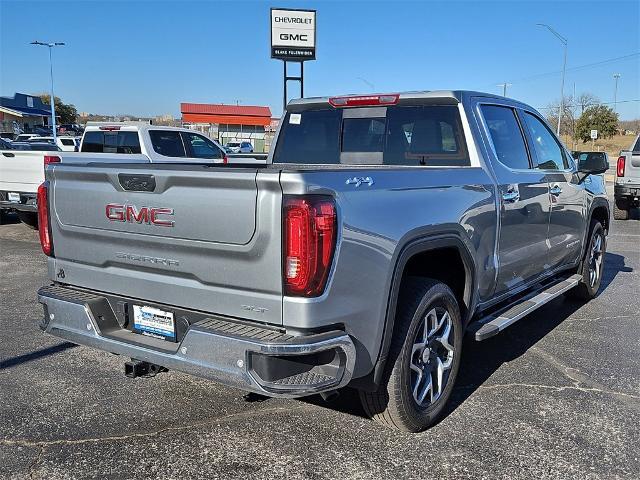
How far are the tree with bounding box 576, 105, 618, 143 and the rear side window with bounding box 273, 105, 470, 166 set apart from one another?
203ft

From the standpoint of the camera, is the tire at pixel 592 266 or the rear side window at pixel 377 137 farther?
the tire at pixel 592 266

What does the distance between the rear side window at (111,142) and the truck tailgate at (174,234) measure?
836cm

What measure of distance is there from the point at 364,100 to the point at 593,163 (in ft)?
8.11

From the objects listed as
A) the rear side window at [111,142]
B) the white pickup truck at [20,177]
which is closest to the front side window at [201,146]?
the rear side window at [111,142]

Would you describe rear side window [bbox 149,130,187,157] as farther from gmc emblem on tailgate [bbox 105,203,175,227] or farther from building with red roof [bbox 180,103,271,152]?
building with red roof [bbox 180,103,271,152]

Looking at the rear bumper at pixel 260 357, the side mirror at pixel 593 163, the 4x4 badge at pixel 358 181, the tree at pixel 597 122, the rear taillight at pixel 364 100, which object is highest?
the tree at pixel 597 122

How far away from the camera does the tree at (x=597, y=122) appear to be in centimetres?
6141

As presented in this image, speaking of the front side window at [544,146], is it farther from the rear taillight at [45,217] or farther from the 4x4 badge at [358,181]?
the rear taillight at [45,217]

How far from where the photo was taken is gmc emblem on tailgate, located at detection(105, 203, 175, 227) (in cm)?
308

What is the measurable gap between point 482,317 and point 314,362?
1.95 metres

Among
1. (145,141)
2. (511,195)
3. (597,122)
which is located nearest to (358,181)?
(511,195)

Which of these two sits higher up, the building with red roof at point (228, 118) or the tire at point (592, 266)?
the building with red roof at point (228, 118)

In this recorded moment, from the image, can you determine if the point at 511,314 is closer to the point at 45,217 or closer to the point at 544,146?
the point at 544,146

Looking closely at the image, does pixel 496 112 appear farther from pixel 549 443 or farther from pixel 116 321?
pixel 116 321
